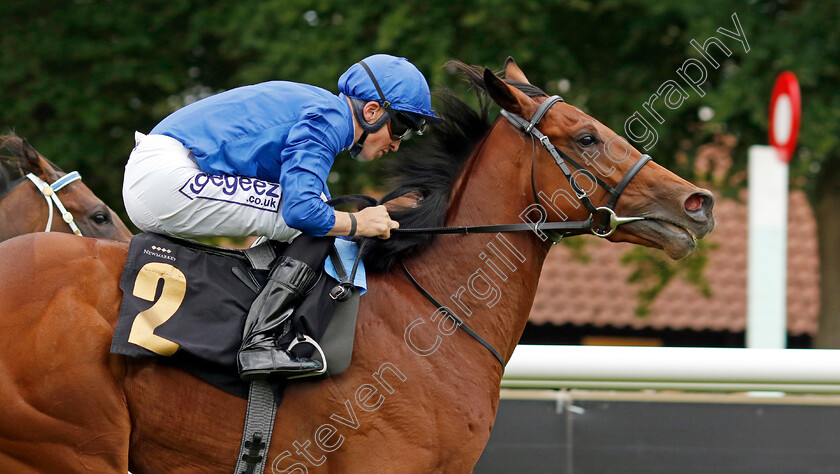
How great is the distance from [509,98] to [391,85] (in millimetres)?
455

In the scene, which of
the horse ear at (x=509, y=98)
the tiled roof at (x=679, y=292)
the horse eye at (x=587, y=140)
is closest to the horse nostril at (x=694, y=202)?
the horse eye at (x=587, y=140)

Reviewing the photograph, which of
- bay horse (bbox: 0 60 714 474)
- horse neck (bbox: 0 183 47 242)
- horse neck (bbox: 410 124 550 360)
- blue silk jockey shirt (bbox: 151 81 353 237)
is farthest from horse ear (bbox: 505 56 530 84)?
horse neck (bbox: 0 183 47 242)

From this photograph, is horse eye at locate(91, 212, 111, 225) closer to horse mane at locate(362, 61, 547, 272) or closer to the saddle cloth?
the saddle cloth

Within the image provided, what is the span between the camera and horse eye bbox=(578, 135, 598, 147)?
3.17 meters

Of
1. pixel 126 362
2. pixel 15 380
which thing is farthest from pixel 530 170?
pixel 15 380

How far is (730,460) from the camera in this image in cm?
421

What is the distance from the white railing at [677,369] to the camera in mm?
3969

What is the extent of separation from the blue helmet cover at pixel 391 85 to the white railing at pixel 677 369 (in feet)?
5.04

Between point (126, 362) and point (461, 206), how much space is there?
1328mm

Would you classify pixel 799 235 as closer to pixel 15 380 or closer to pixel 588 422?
pixel 588 422

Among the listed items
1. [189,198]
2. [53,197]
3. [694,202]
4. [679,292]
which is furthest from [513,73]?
A: [679,292]

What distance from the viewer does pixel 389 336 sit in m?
2.98

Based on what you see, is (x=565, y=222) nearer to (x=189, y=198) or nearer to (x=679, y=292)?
(x=189, y=198)

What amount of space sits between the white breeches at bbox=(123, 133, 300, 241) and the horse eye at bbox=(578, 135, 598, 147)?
3.75 feet
